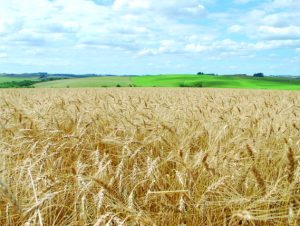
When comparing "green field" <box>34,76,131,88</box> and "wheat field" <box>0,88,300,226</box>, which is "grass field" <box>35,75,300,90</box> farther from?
"wheat field" <box>0,88,300,226</box>

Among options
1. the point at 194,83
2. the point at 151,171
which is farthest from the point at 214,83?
the point at 151,171

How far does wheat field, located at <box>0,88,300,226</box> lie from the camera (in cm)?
154

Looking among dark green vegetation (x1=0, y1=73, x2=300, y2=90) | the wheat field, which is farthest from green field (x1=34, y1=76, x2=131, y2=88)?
the wheat field

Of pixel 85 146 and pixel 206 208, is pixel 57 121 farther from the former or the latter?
pixel 206 208

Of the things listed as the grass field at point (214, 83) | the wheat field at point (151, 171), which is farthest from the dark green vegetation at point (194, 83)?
the wheat field at point (151, 171)

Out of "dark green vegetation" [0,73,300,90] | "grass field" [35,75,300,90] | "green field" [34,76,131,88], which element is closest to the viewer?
"grass field" [35,75,300,90]

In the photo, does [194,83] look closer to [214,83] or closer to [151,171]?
[214,83]

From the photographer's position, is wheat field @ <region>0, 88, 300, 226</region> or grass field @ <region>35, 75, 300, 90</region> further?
grass field @ <region>35, 75, 300, 90</region>

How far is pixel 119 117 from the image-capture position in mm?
3355

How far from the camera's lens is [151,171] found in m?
1.78

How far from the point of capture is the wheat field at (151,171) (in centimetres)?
154

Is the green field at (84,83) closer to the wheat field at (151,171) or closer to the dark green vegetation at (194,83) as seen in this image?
the dark green vegetation at (194,83)

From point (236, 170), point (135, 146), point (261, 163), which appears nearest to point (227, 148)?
point (261, 163)

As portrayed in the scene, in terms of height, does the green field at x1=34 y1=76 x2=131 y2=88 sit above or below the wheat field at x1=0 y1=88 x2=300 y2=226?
below
